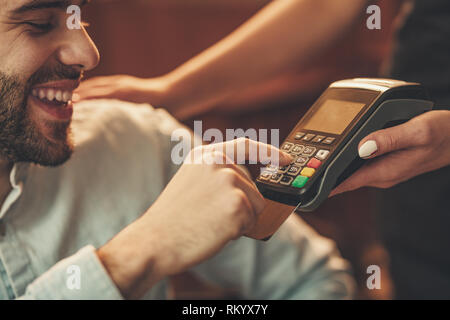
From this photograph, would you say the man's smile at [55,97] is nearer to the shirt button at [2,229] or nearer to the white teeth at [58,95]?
the white teeth at [58,95]

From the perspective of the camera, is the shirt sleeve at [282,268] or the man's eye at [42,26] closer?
the man's eye at [42,26]

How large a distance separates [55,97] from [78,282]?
0.15 m

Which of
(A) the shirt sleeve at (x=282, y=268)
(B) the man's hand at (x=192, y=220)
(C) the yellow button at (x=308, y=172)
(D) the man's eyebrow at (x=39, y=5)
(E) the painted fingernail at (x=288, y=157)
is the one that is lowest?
(A) the shirt sleeve at (x=282, y=268)

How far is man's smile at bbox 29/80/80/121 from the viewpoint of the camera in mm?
390

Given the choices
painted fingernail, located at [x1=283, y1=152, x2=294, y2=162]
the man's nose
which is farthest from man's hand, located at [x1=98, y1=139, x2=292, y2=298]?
the man's nose

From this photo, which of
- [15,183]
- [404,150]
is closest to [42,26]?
[15,183]

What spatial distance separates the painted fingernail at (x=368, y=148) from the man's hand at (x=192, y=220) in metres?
0.05

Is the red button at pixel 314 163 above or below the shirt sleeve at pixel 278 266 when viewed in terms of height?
above

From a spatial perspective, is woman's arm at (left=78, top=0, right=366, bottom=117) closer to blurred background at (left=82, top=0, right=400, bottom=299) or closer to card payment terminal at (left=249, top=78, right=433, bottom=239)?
blurred background at (left=82, top=0, right=400, bottom=299)

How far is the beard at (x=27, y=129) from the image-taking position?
38 cm

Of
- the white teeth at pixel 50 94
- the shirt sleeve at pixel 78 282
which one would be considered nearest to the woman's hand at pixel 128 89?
the white teeth at pixel 50 94

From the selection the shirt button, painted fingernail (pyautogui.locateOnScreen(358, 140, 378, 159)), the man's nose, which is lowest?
the shirt button

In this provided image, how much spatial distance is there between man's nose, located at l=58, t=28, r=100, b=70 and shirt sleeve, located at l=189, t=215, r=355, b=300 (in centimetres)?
26

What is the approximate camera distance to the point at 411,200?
0.60 metres
